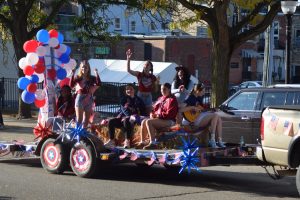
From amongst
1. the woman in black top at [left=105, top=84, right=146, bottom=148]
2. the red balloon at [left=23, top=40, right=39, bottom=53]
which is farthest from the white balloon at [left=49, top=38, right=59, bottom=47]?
the woman in black top at [left=105, top=84, right=146, bottom=148]

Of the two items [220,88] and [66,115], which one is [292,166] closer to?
[66,115]

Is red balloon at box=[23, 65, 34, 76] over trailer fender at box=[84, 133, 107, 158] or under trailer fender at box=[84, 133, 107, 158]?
over

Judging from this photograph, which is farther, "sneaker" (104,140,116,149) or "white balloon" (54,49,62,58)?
"white balloon" (54,49,62,58)

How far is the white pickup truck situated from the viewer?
355 inches

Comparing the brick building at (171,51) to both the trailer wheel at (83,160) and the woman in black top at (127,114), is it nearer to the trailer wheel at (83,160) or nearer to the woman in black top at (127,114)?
the woman in black top at (127,114)

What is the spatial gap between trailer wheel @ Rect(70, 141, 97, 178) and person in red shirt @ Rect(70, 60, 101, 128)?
27.3 inches

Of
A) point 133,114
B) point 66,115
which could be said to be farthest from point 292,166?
point 66,115

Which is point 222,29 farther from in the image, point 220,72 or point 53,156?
point 53,156

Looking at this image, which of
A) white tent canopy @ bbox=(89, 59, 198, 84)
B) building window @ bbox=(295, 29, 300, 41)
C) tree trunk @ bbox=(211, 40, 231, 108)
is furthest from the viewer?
building window @ bbox=(295, 29, 300, 41)

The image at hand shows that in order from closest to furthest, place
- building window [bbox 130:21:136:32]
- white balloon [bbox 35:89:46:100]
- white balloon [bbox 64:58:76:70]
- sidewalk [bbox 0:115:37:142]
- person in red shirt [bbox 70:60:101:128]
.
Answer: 1. person in red shirt [bbox 70:60:101:128]
2. white balloon [bbox 35:89:46:100]
3. white balloon [bbox 64:58:76:70]
4. sidewalk [bbox 0:115:37:142]
5. building window [bbox 130:21:136:32]

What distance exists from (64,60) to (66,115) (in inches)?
61.8

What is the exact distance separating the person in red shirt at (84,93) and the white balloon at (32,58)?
1247 millimetres

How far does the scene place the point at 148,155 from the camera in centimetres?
1052

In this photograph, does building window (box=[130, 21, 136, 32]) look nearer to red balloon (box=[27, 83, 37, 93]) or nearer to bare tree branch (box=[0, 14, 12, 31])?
bare tree branch (box=[0, 14, 12, 31])
